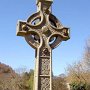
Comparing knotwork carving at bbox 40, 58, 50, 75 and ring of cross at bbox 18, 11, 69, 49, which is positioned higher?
ring of cross at bbox 18, 11, 69, 49

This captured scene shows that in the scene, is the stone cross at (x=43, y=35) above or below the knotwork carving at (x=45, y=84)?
above

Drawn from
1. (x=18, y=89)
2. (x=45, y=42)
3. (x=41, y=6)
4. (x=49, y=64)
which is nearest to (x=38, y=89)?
(x=49, y=64)

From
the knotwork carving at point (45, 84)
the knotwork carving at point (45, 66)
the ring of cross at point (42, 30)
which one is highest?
the ring of cross at point (42, 30)

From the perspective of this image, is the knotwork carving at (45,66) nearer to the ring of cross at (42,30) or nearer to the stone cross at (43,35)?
the stone cross at (43,35)

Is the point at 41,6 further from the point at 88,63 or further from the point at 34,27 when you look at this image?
the point at 88,63

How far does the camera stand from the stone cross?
337 inches

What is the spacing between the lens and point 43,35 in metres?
9.00

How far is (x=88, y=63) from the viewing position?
39.5 meters

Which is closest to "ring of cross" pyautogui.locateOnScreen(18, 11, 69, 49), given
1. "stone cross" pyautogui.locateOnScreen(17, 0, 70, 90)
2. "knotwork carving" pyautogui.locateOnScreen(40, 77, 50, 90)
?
"stone cross" pyautogui.locateOnScreen(17, 0, 70, 90)

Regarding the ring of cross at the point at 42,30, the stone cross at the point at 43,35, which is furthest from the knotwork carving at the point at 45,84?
the ring of cross at the point at 42,30

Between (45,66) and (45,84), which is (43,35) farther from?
(45,84)

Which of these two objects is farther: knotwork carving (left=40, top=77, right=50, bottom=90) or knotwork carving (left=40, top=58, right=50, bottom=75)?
knotwork carving (left=40, top=58, right=50, bottom=75)

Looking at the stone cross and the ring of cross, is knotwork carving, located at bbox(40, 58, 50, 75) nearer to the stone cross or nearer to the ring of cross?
the stone cross

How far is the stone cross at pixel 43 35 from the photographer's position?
28.1 feet
